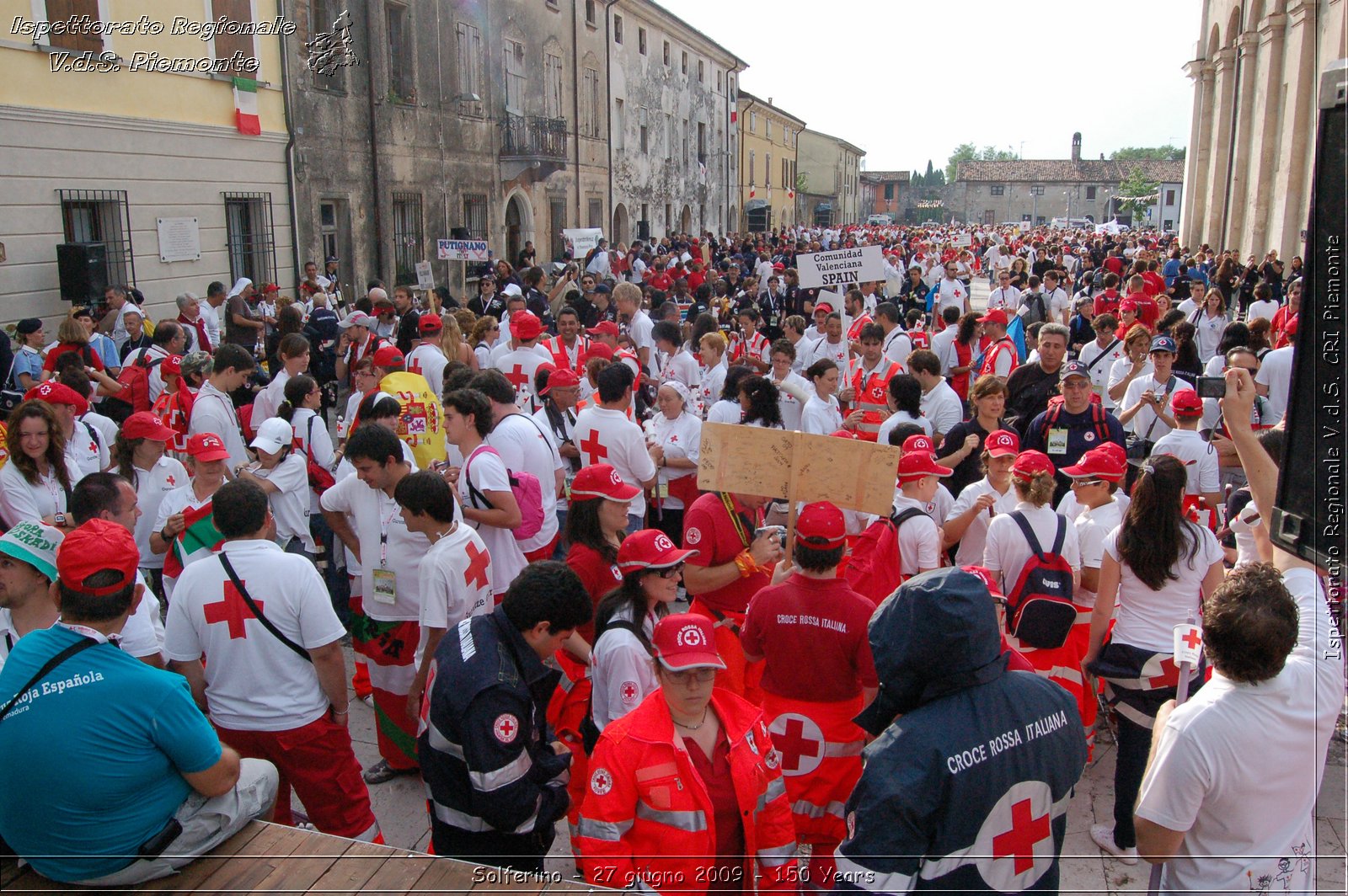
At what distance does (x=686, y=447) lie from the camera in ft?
22.2

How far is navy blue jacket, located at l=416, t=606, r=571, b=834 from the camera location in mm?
3066

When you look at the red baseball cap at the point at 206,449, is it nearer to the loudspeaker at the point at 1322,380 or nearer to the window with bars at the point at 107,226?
the loudspeaker at the point at 1322,380

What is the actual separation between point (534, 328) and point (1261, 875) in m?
6.87

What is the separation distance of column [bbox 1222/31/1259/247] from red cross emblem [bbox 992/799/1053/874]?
30.3 metres

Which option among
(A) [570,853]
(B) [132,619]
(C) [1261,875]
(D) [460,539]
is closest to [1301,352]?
(C) [1261,875]

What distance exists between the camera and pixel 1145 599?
4211 millimetres

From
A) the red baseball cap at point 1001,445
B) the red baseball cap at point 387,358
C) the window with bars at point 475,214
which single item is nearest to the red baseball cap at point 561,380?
the red baseball cap at point 387,358

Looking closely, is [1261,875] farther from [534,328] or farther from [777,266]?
[777,266]

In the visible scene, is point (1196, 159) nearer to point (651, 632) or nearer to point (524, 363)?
point (524, 363)

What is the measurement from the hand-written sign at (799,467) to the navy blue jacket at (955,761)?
73.2 inches

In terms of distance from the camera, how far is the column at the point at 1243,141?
88.5 ft

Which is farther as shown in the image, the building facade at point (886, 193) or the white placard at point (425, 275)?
the building facade at point (886, 193)

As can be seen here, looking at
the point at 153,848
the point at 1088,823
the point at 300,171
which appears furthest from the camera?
the point at 300,171

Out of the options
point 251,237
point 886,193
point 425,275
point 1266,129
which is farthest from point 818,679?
point 886,193
